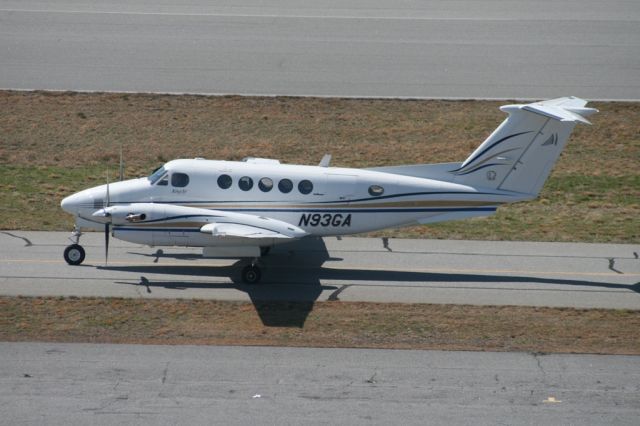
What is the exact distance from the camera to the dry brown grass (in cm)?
1964

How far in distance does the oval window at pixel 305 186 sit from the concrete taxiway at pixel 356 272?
1.98 metres

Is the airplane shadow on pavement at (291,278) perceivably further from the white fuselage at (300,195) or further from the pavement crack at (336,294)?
the white fuselage at (300,195)

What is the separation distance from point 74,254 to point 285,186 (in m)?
5.40

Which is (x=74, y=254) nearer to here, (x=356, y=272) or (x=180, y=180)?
(x=180, y=180)

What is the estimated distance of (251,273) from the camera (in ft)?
75.6

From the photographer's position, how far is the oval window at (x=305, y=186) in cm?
2392

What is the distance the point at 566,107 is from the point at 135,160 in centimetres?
1595

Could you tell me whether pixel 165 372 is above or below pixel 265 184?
below

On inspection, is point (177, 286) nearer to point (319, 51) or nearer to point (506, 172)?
point (506, 172)

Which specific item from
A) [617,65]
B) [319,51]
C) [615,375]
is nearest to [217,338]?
[615,375]

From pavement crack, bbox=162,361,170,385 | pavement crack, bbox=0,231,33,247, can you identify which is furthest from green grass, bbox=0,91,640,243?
pavement crack, bbox=162,361,170,385

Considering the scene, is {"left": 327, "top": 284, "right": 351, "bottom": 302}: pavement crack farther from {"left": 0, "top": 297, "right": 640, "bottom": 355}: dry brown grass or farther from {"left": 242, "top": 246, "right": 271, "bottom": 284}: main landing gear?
{"left": 242, "top": 246, "right": 271, "bottom": 284}: main landing gear

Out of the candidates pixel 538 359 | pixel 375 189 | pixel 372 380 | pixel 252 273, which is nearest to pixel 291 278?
pixel 252 273

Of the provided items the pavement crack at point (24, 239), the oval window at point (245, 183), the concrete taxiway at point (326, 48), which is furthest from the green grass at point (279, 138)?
the oval window at point (245, 183)
